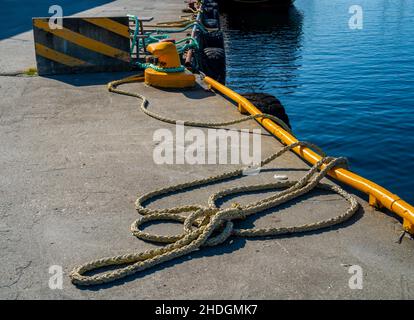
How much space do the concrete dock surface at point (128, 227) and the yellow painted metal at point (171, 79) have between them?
52.7 inches

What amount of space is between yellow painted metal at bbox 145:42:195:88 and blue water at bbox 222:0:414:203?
3.95m

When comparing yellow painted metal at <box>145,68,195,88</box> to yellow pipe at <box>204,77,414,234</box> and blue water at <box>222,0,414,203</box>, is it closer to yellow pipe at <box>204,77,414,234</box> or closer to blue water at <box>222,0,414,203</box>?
yellow pipe at <box>204,77,414,234</box>

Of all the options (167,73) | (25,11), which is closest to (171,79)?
(167,73)

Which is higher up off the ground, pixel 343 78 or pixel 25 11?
pixel 25 11

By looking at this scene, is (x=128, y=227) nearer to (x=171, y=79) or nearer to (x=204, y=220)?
(x=204, y=220)

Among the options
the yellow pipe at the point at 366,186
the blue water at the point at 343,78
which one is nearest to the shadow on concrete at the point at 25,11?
the blue water at the point at 343,78

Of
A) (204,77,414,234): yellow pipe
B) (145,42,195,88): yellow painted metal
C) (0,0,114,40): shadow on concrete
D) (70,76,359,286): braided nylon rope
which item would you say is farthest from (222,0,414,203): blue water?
(0,0,114,40): shadow on concrete

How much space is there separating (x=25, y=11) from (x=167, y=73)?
1137 centimetres

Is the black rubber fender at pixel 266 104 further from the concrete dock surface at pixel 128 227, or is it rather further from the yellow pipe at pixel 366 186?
the yellow pipe at pixel 366 186

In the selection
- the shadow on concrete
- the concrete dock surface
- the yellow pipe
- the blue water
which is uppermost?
the shadow on concrete

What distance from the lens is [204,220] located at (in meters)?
4.07

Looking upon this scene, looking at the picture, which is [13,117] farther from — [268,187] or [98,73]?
[268,187]

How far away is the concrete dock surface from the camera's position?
135 inches

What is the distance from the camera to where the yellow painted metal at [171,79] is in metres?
8.11
